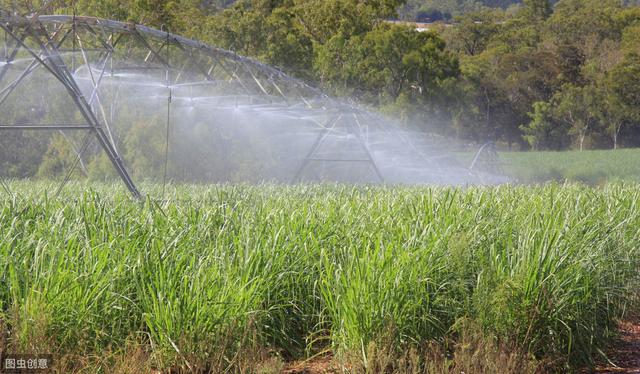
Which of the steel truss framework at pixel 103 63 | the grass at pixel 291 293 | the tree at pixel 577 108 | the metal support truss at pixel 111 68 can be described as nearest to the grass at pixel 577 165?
the tree at pixel 577 108

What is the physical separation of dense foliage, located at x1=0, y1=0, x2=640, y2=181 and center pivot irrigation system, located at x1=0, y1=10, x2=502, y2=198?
6.47m

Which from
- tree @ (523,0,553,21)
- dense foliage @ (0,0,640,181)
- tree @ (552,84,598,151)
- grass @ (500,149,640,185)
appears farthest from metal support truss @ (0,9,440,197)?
tree @ (523,0,553,21)

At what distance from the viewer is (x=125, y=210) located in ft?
20.2

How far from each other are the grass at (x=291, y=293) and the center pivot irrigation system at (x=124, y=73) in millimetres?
4001

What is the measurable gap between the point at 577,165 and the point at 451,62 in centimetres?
737

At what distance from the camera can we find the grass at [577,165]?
106ft

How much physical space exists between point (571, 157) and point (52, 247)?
33633mm

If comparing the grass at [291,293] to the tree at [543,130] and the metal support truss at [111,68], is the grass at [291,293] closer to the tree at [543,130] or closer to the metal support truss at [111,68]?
the metal support truss at [111,68]

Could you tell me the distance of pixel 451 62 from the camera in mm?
38969

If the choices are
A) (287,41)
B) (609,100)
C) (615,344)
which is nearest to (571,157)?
(609,100)

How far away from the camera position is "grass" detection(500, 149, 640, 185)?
3225cm

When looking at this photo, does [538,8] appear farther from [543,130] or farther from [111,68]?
[111,68]

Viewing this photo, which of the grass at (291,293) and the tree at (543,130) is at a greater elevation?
the grass at (291,293)

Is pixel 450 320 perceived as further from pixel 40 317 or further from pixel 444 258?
pixel 40 317
